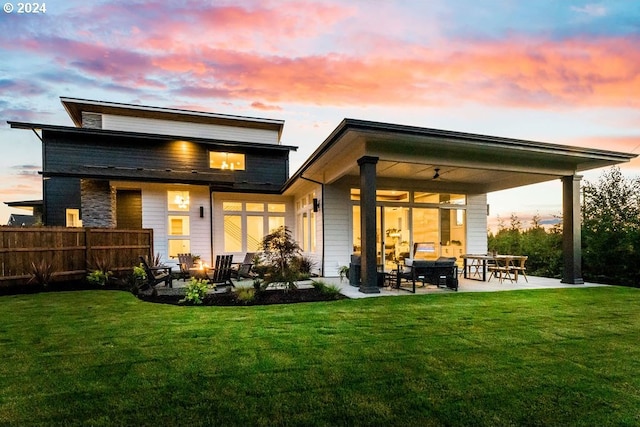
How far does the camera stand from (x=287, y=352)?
138 inches

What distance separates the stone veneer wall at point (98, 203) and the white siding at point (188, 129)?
3.28 metres

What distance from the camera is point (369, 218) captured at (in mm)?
6934

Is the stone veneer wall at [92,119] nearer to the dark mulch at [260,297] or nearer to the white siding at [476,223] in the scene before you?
the dark mulch at [260,297]

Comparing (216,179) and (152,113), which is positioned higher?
(152,113)

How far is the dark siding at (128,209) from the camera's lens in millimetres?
13102

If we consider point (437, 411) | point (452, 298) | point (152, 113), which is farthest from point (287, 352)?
point (152, 113)

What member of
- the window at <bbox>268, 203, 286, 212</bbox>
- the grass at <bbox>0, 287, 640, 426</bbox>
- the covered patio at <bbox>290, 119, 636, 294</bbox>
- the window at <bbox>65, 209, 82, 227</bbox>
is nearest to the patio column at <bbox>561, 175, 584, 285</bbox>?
the covered patio at <bbox>290, 119, 636, 294</bbox>

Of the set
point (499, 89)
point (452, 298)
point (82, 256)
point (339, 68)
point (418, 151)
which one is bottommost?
point (452, 298)

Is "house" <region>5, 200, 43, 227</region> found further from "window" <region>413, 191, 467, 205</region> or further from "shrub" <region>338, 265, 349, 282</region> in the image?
"window" <region>413, 191, 467, 205</region>

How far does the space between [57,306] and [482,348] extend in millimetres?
6691

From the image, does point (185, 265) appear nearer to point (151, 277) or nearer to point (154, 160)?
point (151, 277)

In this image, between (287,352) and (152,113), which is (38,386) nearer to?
(287,352)

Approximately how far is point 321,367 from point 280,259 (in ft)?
14.6

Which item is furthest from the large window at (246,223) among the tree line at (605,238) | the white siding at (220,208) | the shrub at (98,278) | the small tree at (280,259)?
the tree line at (605,238)
